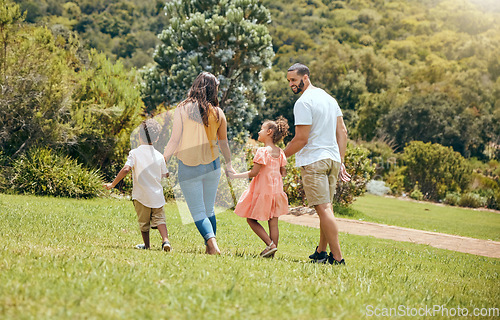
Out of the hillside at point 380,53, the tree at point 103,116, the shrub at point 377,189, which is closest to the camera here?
the tree at point 103,116

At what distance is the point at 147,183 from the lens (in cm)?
617

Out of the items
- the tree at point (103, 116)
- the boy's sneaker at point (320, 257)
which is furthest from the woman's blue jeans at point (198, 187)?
the tree at point (103, 116)

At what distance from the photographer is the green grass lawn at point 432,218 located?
15.6 meters

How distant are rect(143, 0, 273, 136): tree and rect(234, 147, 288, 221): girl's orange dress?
66.4 ft

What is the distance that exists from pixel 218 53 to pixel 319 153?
21.7m

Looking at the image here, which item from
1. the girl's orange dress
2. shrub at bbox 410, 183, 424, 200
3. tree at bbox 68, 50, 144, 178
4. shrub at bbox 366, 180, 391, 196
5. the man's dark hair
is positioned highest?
the man's dark hair

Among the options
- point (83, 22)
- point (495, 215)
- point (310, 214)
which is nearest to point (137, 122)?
point (310, 214)

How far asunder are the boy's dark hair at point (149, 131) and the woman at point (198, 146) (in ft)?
2.36

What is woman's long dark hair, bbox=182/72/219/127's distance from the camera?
554 cm

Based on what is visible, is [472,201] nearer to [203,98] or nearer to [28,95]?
[28,95]

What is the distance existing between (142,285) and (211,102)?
2714 mm

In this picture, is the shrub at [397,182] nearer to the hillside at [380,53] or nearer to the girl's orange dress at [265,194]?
the hillside at [380,53]

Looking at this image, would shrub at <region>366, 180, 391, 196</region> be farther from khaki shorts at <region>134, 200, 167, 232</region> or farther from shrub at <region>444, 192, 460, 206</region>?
khaki shorts at <region>134, 200, 167, 232</region>

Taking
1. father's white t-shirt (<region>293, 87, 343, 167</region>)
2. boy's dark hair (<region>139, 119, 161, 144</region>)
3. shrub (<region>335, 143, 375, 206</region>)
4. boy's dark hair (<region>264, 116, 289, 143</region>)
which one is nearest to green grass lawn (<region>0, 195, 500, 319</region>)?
father's white t-shirt (<region>293, 87, 343, 167</region>)
